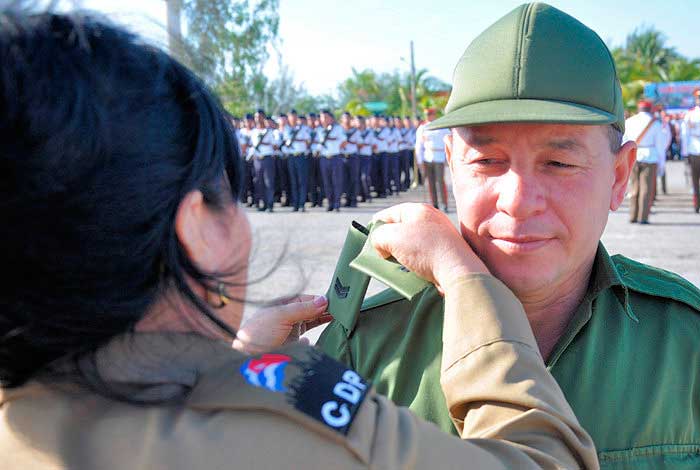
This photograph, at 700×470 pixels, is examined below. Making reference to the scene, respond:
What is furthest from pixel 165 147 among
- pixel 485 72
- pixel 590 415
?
pixel 590 415

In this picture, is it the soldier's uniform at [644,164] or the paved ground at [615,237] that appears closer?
the paved ground at [615,237]

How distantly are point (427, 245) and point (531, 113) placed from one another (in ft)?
1.07

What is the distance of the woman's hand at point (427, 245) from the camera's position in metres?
1.44

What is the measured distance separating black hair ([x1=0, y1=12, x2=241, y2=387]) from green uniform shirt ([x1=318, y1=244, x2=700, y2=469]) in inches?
31.8

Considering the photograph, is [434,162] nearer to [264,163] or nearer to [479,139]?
[264,163]

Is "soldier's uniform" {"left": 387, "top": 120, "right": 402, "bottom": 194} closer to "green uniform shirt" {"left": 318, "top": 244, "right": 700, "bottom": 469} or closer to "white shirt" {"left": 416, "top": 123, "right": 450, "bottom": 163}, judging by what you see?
"white shirt" {"left": 416, "top": 123, "right": 450, "bottom": 163}

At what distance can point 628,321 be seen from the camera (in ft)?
5.28

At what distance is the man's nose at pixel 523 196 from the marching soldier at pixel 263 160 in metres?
13.5

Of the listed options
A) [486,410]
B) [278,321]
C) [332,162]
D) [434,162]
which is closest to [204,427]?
[486,410]

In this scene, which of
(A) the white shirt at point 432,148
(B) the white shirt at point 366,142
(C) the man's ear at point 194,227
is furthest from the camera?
(B) the white shirt at point 366,142

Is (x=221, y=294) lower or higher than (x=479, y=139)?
lower

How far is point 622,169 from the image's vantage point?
1.72 metres

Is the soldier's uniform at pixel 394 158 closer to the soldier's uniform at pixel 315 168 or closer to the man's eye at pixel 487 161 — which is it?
the soldier's uniform at pixel 315 168

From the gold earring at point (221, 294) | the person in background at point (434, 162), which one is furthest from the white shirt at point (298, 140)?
the gold earring at point (221, 294)
